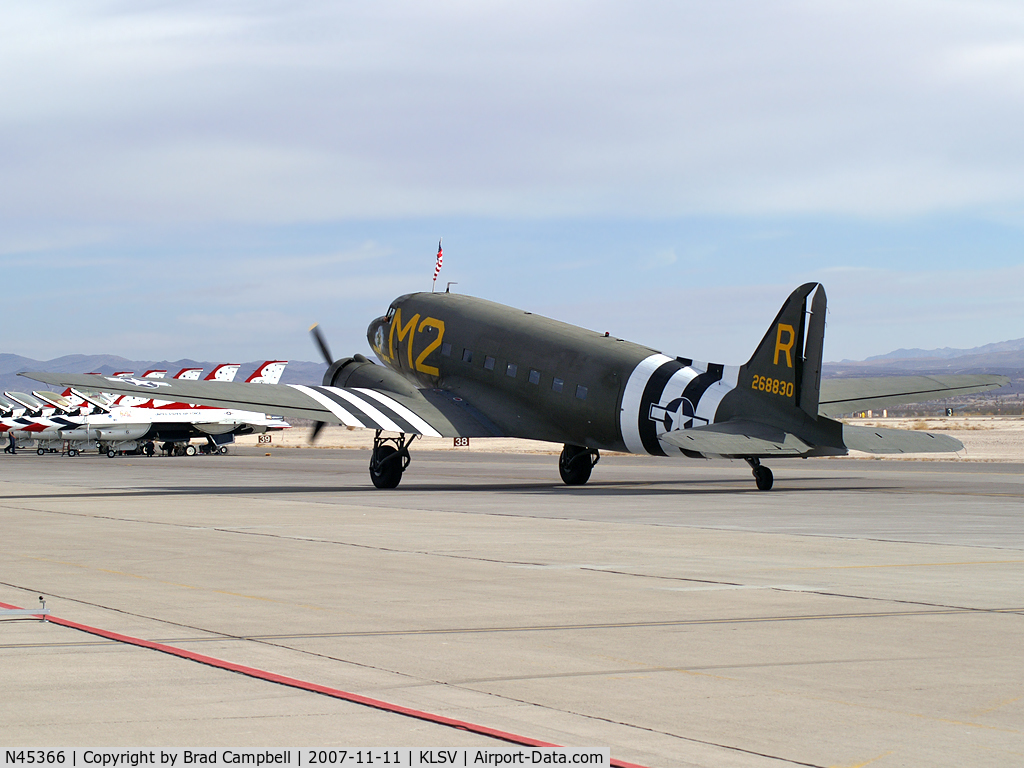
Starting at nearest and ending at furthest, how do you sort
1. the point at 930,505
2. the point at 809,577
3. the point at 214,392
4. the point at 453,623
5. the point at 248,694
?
the point at 248,694 → the point at 453,623 → the point at 809,577 → the point at 930,505 → the point at 214,392

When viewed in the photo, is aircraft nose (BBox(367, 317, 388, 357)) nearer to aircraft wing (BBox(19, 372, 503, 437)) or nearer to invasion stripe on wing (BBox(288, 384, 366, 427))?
aircraft wing (BBox(19, 372, 503, 437))

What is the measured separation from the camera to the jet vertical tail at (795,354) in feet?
103

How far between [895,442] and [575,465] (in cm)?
1087

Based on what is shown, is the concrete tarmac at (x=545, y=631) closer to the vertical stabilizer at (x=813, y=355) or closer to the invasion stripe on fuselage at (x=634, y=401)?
the vertical stabilizer at (x=813, y=355)

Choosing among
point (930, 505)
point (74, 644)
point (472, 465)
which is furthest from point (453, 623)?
point (472, 465)

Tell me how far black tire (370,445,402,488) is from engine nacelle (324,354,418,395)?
2627mm

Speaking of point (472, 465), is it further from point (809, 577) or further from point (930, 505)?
point (809, 577)

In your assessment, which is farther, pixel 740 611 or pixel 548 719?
pixel 740 611

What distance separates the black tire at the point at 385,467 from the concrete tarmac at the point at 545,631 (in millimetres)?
10251

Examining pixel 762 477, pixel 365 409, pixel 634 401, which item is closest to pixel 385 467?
pixel 365 409

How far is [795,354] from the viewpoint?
31.7 m

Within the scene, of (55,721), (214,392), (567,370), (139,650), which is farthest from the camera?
(567,370)

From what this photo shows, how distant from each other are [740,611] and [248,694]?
591 cm

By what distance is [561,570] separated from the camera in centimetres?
1633
